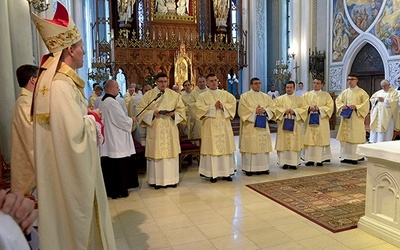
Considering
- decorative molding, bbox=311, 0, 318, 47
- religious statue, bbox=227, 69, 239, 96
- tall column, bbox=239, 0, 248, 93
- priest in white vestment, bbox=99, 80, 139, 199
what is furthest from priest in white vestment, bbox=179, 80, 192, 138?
decorative molding, bbox=311, 0, 318, 47

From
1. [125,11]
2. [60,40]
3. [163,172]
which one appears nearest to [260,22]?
[125,11]

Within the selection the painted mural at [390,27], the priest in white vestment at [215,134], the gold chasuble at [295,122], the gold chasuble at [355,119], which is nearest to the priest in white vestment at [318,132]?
the gold chasuble at [295,122]

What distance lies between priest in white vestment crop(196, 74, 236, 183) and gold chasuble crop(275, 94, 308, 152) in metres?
1.41

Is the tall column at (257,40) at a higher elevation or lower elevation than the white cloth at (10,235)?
higher

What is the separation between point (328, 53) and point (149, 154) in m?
11.2

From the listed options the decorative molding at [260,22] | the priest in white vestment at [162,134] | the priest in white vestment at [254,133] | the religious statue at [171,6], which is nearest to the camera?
the priest in white vestment at [162,134]

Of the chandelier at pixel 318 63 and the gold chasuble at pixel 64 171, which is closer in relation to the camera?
the gold chasuble at pixel 64 171

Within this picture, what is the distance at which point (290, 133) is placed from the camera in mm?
7645

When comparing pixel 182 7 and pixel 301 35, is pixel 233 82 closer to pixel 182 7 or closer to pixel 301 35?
pixel 301 35

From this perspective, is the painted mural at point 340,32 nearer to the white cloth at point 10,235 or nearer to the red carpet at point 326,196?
the red carpet at point 326,196

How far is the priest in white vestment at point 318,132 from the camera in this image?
790 centimetres

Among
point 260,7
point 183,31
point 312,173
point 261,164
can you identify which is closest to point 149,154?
point 261,164

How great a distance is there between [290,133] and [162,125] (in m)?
3.01

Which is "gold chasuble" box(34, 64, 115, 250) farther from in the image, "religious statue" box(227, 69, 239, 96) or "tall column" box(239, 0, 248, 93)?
"tall column" box(239, 0, 248, 93)
